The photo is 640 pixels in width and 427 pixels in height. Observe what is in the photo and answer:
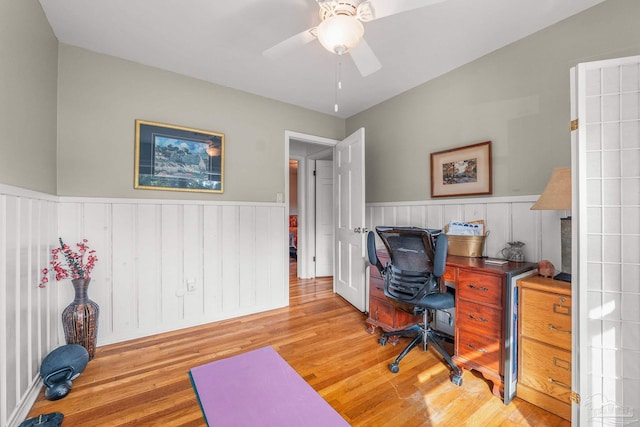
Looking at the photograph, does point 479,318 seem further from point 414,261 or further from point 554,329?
point 414,261

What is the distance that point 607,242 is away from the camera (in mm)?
1292

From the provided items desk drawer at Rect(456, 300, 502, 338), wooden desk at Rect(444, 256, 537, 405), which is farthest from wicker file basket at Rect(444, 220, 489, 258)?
desk drawer at Rect(456, 300, 502, 338)

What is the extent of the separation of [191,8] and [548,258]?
123 inches

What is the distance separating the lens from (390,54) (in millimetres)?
2350

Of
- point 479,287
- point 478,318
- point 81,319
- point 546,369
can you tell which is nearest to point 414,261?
point 479,287

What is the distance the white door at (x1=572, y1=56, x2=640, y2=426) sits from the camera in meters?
1.25

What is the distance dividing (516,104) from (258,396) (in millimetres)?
2632

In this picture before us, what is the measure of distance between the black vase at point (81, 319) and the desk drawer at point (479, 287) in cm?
285

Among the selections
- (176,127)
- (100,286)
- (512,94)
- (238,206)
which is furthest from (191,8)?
(512,94)

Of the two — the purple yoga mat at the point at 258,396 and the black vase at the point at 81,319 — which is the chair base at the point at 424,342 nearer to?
the purple yoga mat at the point at 258,396

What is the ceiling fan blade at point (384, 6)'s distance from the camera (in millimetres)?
1354

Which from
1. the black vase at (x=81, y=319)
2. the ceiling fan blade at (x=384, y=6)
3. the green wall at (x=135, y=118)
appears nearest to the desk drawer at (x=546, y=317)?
the ceiling fan blade at (x=384, y=6)

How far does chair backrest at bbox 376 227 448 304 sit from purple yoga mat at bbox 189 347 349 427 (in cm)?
122

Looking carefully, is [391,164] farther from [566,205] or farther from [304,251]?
[304,251]
